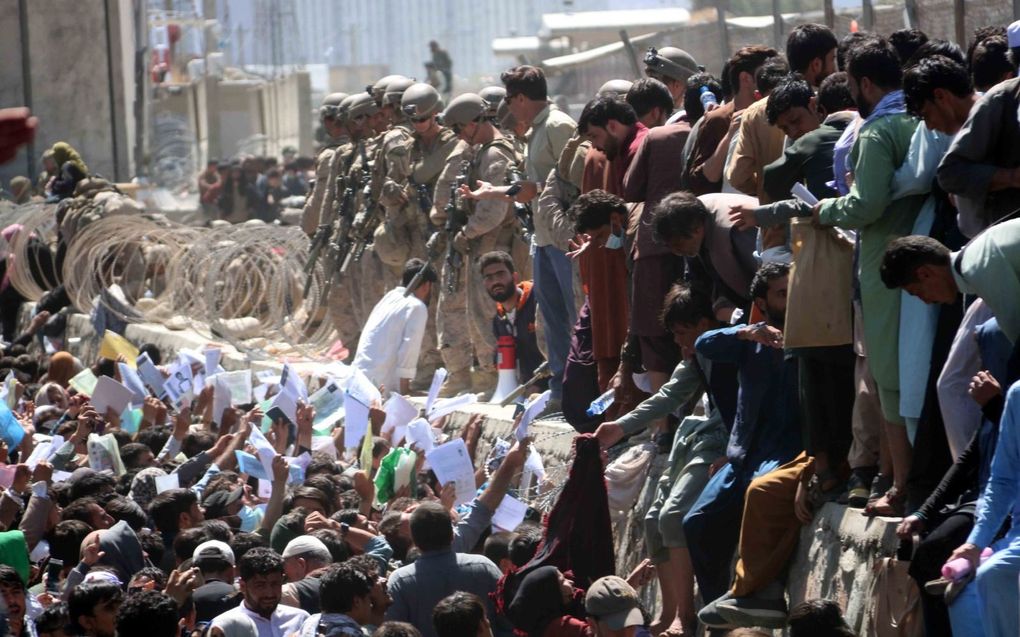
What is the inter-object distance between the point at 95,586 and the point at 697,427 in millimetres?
2660

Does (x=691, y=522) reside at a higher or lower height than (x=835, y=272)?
lower

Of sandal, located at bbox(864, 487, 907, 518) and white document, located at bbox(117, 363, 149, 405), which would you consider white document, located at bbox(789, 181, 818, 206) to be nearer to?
sandal, located at bbox(864, 487, 907, 518)

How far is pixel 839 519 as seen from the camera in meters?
7.31

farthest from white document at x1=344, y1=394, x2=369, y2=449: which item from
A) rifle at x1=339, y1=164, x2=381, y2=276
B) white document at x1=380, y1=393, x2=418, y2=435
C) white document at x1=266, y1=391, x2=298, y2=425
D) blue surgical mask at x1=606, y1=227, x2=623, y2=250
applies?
rifle at x1=339, y1=164, x2=381, y2=276

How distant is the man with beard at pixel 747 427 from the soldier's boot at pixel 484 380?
5.62 metres

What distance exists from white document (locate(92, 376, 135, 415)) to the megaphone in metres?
2.33

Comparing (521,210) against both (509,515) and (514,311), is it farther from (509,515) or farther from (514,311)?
(509,515)

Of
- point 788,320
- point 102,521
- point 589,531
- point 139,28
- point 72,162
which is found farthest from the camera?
point 139,28

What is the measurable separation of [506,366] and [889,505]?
5632 millimetres

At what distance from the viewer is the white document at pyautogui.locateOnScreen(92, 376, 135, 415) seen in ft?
41.3

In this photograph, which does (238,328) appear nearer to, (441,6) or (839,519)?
(839,519)

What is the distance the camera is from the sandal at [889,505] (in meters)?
6.98

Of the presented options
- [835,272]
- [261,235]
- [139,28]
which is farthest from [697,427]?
[139,28]

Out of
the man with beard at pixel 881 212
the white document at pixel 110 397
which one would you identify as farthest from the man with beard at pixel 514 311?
the man with beard at pixel 881 212
